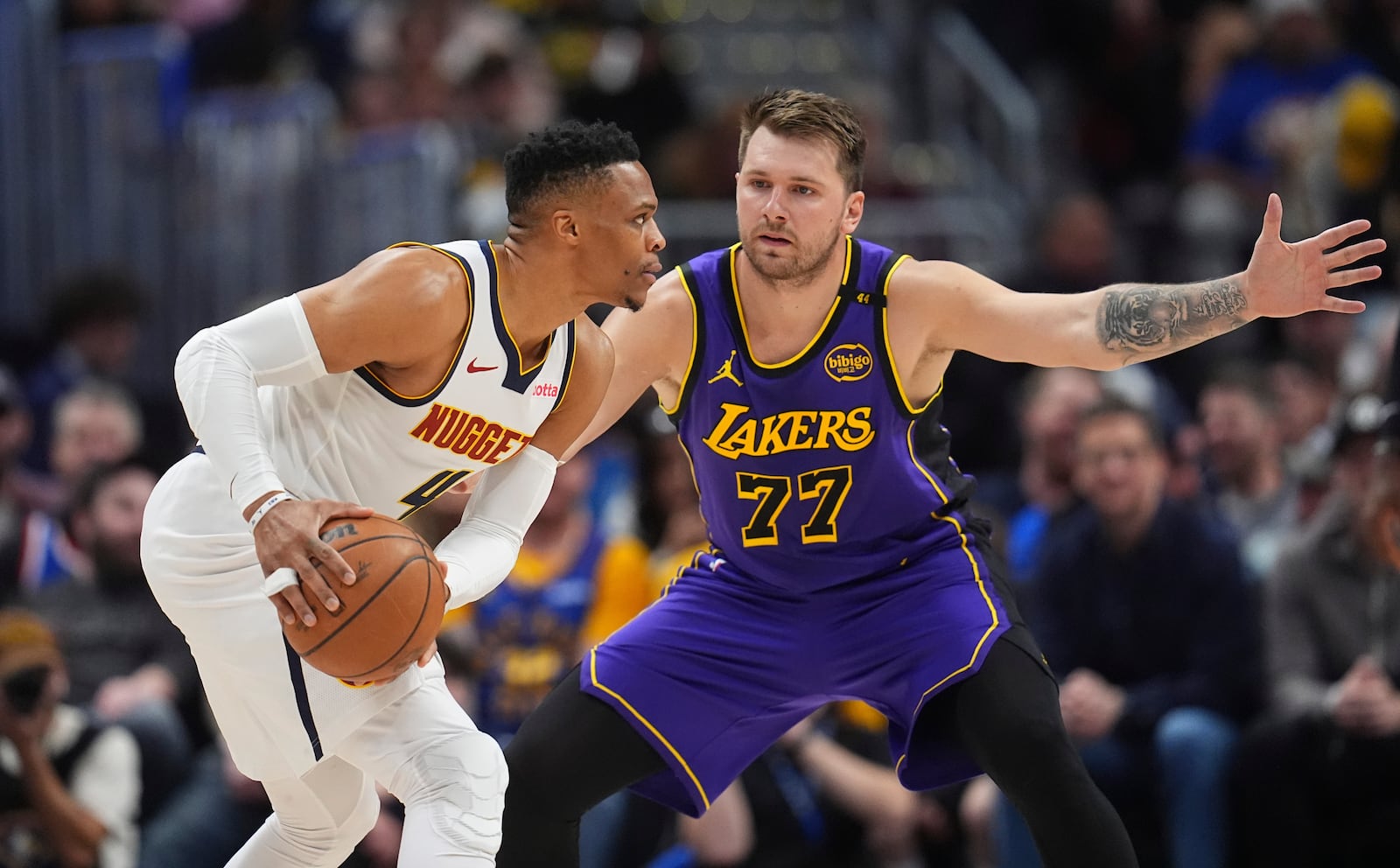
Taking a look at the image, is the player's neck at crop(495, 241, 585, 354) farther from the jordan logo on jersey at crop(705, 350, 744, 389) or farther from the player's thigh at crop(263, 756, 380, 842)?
the player's thigh at crop(263, 756, 380, 842)

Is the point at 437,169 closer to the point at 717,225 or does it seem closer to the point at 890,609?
the point at 717,225

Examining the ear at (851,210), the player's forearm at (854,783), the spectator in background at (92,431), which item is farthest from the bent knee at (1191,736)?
the spectator in background at (92,431)

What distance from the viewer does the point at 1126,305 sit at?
4.74 meters

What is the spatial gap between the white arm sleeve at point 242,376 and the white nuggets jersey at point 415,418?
0.21 metres

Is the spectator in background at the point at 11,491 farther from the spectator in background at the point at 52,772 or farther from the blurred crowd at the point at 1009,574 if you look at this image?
the spectator in background at the point at 52,772

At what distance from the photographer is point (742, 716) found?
16.5ft

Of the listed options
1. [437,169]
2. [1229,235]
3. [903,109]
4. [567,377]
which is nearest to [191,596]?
[567,377]

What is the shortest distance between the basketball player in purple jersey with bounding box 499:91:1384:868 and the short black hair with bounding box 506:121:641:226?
570mm

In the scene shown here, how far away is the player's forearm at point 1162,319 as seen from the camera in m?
4.66

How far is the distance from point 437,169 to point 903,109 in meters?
4.63

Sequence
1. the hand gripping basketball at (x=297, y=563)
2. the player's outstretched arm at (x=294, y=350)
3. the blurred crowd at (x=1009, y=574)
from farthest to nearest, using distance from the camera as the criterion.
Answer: the blurred crowd at (x=1009, y=574), the player's outstretched arm at (x=294, y=350), the hand gripping basketball at (x=297, y=563)

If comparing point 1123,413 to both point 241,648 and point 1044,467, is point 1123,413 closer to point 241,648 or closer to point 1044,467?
point 1044,467

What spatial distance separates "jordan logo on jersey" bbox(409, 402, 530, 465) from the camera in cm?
451

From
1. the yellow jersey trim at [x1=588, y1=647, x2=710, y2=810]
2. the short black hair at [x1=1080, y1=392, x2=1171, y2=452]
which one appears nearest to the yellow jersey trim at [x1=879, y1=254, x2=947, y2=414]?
the yellow jersey trim at [x1=588, y1=647, x2=710, y2=810]
